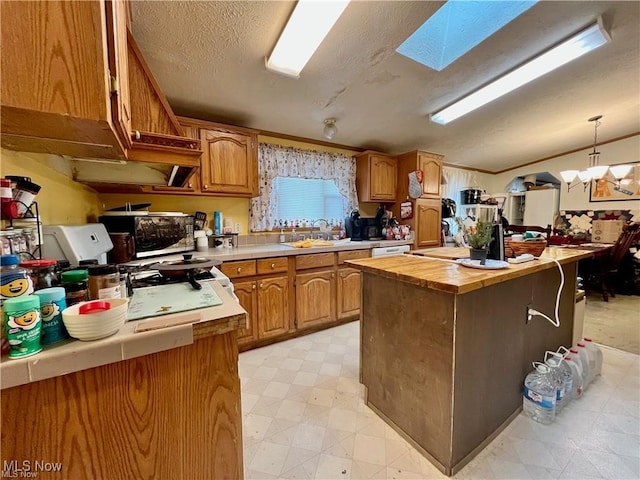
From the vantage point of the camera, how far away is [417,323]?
1298 millimetres

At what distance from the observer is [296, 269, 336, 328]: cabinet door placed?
103 inches

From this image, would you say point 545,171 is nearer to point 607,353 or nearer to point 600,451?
point 607,353

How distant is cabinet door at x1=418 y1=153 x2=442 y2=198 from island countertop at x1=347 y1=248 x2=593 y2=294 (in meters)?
2.04

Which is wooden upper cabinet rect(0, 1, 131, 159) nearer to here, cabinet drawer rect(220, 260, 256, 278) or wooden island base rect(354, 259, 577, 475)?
Answer: wooden island base rect(354, 259, 577, 475)

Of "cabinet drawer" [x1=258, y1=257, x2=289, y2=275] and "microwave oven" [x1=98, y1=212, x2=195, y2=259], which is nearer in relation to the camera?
"microwave oven" [x1=98, y1=212, x2=195, y2=259]

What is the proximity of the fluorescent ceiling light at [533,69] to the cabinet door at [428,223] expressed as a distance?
1.11 metres

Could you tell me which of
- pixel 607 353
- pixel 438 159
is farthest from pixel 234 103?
pixel 607 353

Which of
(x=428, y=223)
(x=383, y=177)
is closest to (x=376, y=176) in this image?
(x=383, y=177)

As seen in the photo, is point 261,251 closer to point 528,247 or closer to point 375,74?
point 375,74

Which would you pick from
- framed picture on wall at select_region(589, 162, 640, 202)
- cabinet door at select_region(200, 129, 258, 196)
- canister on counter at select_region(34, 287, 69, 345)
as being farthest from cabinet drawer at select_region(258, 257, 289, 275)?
framed picture on wall at select_region(589, 162, 640, 202)

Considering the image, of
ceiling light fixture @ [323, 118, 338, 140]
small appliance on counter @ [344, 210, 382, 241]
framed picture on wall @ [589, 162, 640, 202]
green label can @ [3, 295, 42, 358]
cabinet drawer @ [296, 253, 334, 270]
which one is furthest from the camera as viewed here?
framed picture on wall @ [589, 162, 640, 202]

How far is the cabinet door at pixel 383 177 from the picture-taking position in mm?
3494

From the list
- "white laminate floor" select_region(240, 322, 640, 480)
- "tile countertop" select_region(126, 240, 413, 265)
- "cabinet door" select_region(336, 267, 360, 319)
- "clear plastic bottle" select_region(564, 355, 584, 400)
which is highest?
"tile countertop" select_region(126, 240, 413, 265)

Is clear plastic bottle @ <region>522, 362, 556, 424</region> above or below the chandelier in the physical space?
below
